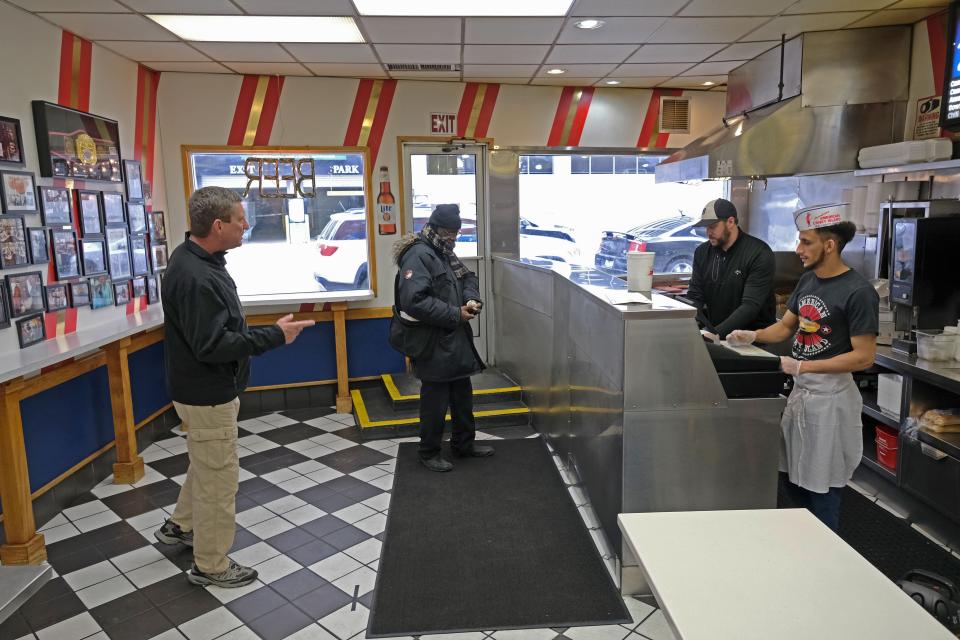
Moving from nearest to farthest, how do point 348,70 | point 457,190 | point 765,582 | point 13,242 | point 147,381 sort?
point 765,582 < point 13,242 < point 147,381 < point 348,70 < point 457,190

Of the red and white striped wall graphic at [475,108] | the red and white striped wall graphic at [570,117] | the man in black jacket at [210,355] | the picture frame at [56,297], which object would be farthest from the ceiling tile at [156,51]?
the red and white striped wall graphic at [570,117]

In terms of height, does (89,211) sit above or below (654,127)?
below

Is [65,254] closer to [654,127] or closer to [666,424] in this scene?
[666,424]

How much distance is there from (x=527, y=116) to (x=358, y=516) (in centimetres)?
388

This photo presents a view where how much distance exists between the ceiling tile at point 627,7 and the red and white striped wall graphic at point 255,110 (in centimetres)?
277

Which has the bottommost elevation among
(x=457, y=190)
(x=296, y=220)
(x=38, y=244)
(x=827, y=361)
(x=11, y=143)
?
(x=827, y=361)

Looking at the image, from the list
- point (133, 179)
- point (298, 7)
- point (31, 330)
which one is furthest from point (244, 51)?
point (31, 330)

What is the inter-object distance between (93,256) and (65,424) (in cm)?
106

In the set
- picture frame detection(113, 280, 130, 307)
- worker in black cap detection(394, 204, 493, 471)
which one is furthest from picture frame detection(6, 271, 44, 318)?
worker in black cap detection(394, 204, 493, 471)

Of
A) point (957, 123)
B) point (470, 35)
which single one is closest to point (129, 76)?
point (470, 35)

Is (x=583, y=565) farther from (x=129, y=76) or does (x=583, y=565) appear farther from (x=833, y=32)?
(x=129, y=76)

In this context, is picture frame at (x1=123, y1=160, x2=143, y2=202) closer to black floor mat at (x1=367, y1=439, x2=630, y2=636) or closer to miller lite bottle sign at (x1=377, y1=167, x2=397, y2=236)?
miller lite bottle sign at (x1=377, y1=167, x2=397, y2=236)

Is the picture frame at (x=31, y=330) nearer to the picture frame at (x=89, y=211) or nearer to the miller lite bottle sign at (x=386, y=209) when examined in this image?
the picture frame at (x=89, y=211)

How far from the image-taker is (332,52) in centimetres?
446
